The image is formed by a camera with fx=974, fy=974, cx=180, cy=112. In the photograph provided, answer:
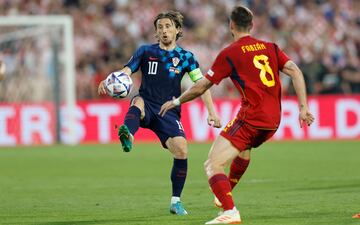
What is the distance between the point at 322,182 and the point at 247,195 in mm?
2206

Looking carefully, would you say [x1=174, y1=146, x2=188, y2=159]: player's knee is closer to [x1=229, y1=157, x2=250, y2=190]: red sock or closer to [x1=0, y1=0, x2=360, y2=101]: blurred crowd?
[x1=229, y1=157, x2=250, y2=190]: red sock

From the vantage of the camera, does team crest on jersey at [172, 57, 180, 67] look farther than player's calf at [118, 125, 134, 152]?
Yes

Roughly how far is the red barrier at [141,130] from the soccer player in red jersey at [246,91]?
17.8 meters

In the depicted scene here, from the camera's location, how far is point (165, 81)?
1147 cm

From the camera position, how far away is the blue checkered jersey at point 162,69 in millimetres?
11469

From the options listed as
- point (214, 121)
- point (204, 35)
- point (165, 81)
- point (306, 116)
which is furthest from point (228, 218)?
point (204, 35)

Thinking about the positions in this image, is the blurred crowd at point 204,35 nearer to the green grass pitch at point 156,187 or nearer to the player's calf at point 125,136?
the green grass pitch at point 156,187

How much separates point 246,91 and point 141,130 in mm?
18177

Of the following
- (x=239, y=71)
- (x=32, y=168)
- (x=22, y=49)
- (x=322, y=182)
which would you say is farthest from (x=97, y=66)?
(x=239, y=71)

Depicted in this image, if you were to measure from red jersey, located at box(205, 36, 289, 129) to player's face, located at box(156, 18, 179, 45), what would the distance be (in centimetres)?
195

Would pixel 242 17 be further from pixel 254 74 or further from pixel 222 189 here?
pixel 222 189

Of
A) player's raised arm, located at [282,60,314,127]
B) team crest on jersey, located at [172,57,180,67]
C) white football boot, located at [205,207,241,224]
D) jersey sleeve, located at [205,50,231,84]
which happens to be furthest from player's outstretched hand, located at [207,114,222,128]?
white football boot, located at [205,207,241,224]

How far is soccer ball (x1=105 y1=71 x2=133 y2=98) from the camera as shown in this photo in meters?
11.5

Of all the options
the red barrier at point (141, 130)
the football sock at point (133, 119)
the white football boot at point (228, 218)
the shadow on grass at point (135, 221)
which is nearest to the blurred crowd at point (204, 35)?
the red barrier at point (141, 130)
